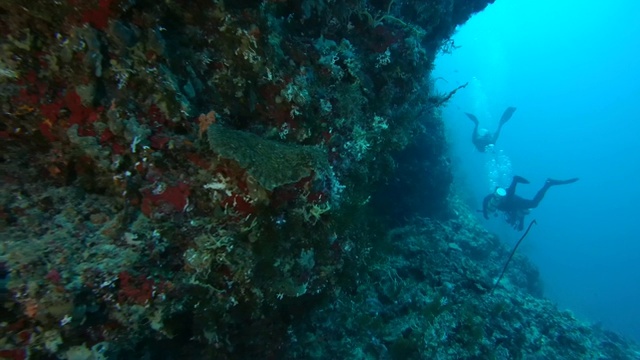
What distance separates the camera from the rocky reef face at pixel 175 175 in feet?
7.11

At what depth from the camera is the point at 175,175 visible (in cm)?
248

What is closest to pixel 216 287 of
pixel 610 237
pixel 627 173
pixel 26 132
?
pixel 26 132

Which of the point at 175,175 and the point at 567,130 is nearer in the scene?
the point at 175,175

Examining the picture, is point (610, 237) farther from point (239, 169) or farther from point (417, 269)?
point (239, 169)

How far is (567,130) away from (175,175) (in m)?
161

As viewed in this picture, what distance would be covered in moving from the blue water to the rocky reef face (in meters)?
22.9

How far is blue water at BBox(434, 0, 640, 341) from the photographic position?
42250 millimetres

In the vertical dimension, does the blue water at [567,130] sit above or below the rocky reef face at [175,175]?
above

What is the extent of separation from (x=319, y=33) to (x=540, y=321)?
27.3ft

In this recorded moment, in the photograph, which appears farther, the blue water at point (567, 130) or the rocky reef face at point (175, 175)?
the blue water at point (567, 130)

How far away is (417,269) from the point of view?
6.85m

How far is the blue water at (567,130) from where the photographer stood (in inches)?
1663

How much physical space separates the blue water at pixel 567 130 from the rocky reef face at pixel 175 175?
22.9m

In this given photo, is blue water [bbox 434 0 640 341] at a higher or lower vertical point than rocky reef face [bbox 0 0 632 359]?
higher
